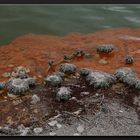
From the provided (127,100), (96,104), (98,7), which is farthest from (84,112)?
(98,7)

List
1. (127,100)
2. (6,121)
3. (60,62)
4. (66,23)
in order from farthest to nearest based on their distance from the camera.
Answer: (66,23)
(60,62)
(127,100)
(6,121)

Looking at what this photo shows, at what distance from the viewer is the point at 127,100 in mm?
4465

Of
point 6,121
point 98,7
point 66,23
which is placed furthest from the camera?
point 98,7

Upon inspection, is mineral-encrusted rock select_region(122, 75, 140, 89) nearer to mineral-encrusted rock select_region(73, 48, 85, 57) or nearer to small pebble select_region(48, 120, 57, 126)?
mineral-encrusted rock select_region(73, 48, 85, 57)

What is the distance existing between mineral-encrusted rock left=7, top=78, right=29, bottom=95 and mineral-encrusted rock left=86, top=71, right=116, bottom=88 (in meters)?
0.70

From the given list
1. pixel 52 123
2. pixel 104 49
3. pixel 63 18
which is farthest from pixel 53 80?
pixel 63 18

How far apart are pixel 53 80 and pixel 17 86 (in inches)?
15.9

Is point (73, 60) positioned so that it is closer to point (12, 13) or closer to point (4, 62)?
point (4, 62)

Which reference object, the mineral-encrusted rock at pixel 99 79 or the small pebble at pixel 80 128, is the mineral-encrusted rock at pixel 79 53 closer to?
the mineral-encrusted rock at pixel 99 79

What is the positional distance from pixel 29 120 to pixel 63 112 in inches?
13.9

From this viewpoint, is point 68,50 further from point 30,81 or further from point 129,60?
point 30,81

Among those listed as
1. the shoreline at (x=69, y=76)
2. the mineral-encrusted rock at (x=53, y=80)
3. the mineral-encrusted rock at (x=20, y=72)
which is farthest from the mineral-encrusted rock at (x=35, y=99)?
the mineral-encrusted rock at (x=20, y=72)

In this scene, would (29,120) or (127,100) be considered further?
(127,100)

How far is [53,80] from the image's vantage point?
15.2 feet
